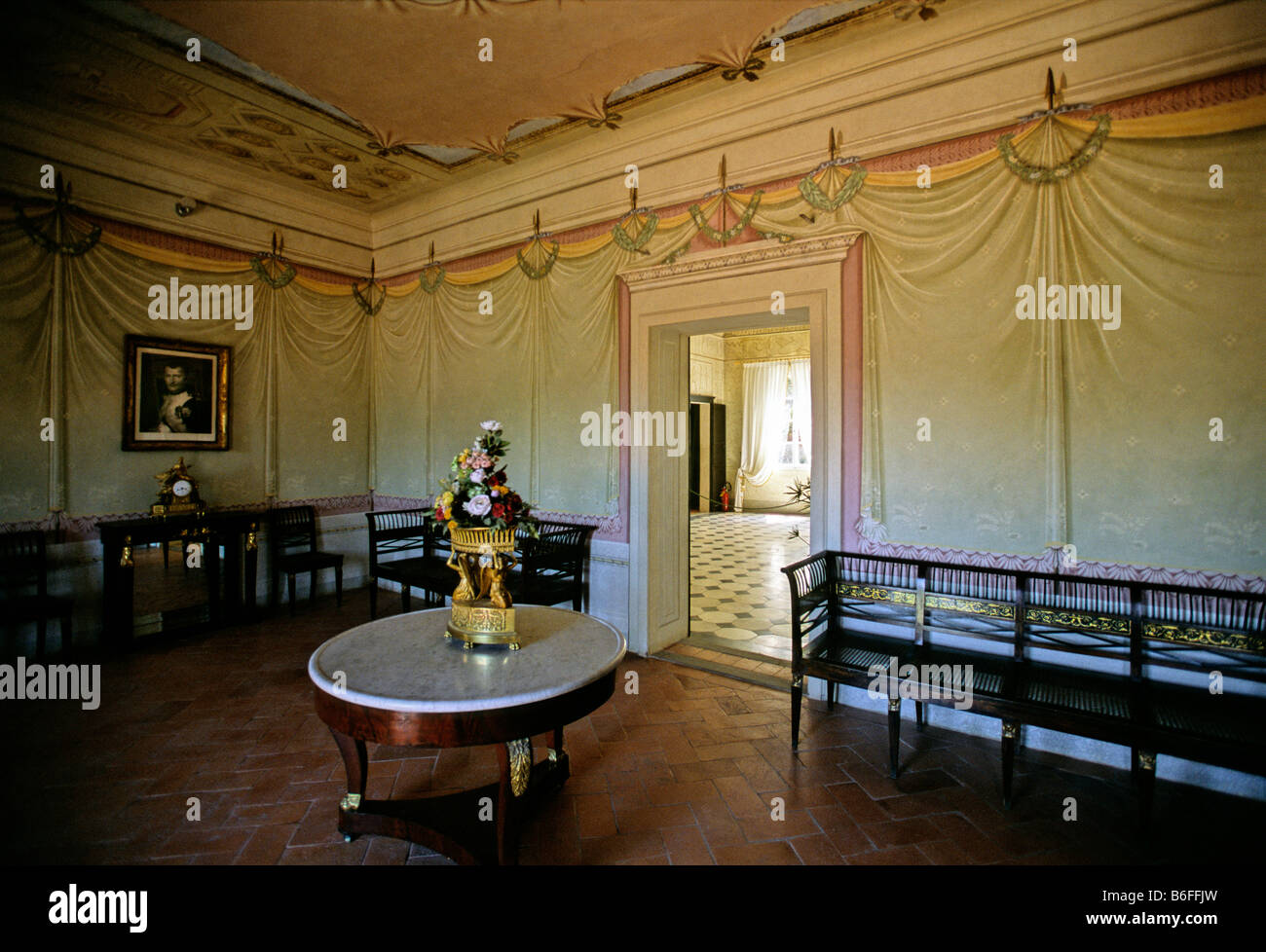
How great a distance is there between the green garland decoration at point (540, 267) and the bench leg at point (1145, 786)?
5.18 meters

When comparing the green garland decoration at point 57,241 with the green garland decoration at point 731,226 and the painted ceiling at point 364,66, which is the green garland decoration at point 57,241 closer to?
the painted ceiling at point 364,66

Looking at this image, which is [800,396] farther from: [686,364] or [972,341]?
[972,341]

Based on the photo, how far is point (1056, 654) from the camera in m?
3.18

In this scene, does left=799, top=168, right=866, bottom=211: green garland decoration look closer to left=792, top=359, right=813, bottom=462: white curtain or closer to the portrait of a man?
the portrait of a man

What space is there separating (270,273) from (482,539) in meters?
5.31

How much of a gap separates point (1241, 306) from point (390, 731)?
13.7 feet

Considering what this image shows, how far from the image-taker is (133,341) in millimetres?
5199

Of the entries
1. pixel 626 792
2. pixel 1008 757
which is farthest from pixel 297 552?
pixel 1008 757

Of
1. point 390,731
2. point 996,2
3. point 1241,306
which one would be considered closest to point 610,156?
point 996,2

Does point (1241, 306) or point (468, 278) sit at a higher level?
point (468, 278)

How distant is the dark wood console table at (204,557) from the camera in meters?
4.74

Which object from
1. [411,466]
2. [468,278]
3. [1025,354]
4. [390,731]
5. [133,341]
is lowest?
[390,731]

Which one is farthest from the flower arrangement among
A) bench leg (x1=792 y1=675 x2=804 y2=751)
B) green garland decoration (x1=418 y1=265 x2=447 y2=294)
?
green garland decoration (x1=418 y1=265 x2=447 y2=294)

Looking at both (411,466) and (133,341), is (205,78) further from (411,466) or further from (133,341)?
(411,466)
